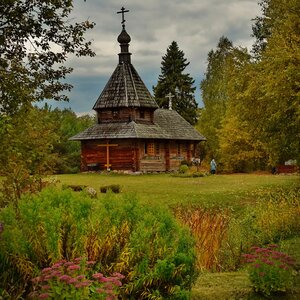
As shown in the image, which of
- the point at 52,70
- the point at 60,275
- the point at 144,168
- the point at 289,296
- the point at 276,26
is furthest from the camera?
the point at 144,168

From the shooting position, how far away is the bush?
614 centimetres

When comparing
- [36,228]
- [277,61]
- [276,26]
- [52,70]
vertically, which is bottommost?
[36,228]

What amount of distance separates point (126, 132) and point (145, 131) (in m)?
1.80

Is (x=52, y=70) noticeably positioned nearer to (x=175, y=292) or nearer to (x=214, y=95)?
(x=175, y=292)

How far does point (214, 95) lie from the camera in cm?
5462

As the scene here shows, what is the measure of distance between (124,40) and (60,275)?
38.3m

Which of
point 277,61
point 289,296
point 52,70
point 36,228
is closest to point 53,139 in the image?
point 52,70

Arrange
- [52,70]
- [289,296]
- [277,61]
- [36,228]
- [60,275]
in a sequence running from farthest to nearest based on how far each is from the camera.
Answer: [277,61], [52,70], [289,296], [36,228], [60,275]

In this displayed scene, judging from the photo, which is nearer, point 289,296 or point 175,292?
point 175,292

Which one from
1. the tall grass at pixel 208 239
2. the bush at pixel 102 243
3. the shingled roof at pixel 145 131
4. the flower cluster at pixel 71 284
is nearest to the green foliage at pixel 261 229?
the tall grass at pixel 208 239

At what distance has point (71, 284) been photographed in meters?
5.15

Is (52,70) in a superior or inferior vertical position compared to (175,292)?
superior

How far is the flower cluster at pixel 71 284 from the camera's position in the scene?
5.13 meters

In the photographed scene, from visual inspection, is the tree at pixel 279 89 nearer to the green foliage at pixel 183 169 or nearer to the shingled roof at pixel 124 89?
the green foliage at pixel 183 169
